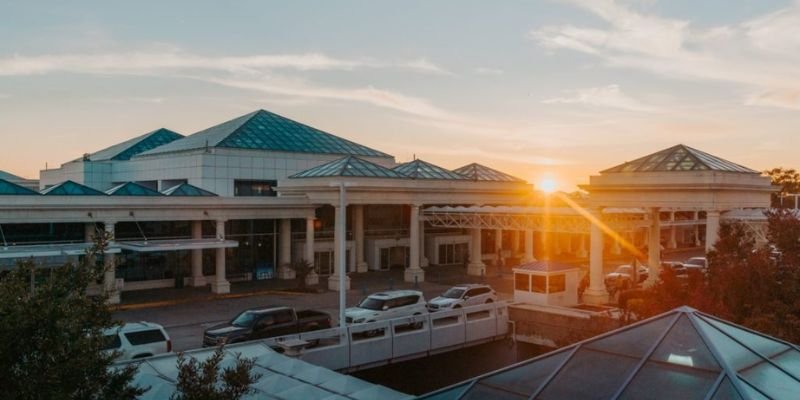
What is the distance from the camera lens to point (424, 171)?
172 ft

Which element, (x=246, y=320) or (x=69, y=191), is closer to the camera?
(x=246, y=320)

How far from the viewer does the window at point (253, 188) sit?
184ft

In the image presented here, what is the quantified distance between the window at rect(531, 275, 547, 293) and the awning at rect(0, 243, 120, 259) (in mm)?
20773

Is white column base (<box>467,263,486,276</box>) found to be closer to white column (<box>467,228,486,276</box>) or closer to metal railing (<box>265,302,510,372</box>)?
white column (<box>467,228,486,276</box>)

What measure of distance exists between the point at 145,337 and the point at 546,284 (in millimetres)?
19446

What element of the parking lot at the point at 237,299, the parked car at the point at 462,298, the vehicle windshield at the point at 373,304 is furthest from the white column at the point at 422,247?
the vehicle windshield at the point at 373,304

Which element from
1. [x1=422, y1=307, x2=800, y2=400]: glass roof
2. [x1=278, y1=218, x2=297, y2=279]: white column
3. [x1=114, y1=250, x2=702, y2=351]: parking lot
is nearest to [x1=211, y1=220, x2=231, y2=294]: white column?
[x1=114, y1=250, x2=702, y2=351]: parking lot

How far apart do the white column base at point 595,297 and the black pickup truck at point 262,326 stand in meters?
17.7

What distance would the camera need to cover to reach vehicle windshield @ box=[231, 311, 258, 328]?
84.8 feet

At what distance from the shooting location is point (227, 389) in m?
10.6

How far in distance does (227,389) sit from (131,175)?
5911 cm

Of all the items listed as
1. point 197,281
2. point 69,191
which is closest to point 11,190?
point 69,191

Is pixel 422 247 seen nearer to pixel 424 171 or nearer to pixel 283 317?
pixel 424 171

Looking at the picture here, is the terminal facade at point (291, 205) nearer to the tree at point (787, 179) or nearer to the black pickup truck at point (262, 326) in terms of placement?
the black pickup truck at point (262, 326)
